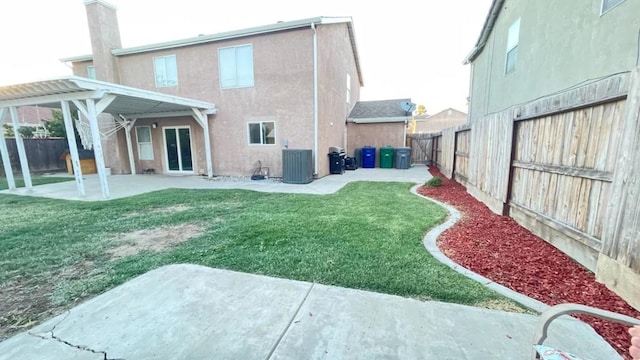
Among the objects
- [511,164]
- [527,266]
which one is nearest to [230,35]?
[511,164]

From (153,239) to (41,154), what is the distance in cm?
1550

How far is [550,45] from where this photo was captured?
6.47 metres

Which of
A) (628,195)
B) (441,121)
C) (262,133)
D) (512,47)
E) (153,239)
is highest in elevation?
(441,121)

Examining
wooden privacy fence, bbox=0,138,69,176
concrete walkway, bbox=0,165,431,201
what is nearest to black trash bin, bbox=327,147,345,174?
concrete walkway, bbox=0,165,431,201

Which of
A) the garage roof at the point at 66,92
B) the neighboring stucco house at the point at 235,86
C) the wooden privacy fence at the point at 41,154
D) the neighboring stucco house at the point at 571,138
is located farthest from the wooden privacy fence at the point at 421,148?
the wooden privacy fence at the point at 41,154

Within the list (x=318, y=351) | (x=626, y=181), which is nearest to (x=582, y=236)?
(x=626, y=181)

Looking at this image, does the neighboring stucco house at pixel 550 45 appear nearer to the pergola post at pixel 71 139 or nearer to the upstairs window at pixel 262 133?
the upstairs window at pixel 262 133

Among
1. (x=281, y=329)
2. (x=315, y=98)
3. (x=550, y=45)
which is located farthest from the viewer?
(x=315, y=98)

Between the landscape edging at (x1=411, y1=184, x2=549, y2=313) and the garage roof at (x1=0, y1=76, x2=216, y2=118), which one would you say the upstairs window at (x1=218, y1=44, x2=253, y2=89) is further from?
the landscape edging at (x1=411, y1=184, x2=549, y2=313)

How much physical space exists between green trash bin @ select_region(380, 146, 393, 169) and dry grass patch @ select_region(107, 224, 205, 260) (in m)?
11.3

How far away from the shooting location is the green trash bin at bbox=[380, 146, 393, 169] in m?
14.3

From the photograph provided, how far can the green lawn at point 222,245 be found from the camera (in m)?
2.72

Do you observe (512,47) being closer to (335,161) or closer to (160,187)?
(335,161)

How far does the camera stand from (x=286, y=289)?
266 cm
